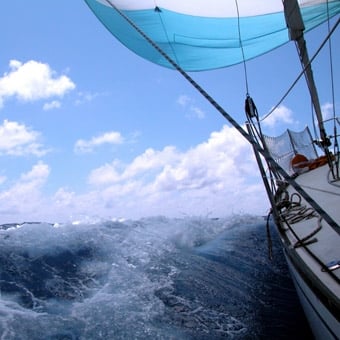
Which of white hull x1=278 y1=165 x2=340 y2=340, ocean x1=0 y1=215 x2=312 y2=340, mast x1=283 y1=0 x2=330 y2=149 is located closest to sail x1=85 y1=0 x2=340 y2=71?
mast x1=283 y1=0 x2=330 y2=149

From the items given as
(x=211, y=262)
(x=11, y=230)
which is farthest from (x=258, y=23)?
(x=11, y=230)

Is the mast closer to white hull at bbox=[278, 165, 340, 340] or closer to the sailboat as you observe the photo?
the sailboat

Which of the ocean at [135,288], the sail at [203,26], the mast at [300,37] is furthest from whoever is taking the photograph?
the sail at [203,26]

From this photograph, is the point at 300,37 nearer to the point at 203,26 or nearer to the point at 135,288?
the point at 203,26

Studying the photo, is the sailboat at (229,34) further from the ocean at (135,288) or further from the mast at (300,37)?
the ocean at (135,288)

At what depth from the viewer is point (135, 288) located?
5020 millimetres

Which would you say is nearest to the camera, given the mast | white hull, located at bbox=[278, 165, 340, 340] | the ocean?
white hull, located at bbox=[278, 165, 340, 340]

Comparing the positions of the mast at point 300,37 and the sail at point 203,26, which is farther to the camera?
the sail at point 203,26

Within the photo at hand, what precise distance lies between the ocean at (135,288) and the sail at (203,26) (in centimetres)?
424

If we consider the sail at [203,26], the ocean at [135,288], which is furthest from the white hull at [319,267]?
the sail at [203,26]

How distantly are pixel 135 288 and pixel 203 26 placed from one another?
18.7ft

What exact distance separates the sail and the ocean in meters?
4.24

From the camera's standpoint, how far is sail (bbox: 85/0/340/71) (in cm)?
685

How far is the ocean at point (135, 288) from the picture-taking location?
11.9ft
